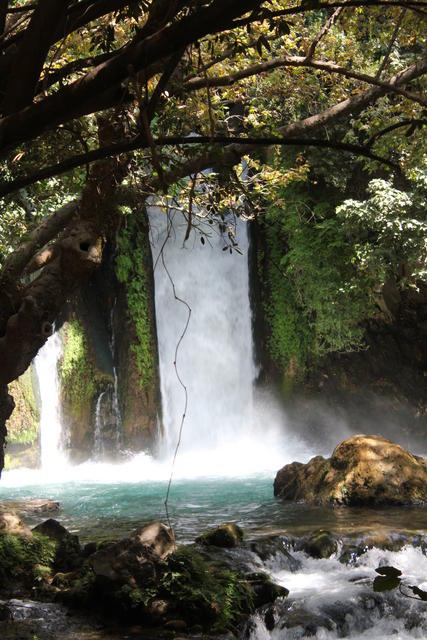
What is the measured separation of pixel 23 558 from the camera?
20.5 ft

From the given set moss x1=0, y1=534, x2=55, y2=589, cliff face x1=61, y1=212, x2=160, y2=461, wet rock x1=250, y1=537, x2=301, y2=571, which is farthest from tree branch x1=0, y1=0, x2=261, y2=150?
cliff face x1=61, y1=212, x2=160, y2=461

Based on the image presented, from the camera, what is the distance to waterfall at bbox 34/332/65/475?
1573 cm

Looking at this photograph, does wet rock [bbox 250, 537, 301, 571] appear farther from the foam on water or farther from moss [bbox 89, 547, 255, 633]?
moss [bbox 89, 547, 255, 633]

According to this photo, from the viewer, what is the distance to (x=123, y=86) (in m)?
3.36

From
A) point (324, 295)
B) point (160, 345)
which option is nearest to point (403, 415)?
point (324, 295)

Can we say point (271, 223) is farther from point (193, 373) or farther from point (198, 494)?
point (198, 494)

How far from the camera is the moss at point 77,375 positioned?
53.6 ft

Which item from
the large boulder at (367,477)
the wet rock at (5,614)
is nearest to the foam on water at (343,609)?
the wet rock at (5,614)

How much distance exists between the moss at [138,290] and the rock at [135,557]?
35.9 feet

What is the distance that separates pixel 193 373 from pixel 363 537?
10.9 metres

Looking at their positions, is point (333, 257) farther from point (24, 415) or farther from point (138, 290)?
point (24, 415)

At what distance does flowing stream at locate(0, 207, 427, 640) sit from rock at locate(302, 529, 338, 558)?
89mm

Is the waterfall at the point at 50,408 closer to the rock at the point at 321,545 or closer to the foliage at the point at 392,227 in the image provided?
the foliage at the point at 392,227

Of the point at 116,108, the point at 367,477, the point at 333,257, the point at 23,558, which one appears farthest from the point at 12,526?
the point at 333,257
